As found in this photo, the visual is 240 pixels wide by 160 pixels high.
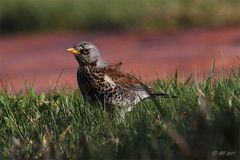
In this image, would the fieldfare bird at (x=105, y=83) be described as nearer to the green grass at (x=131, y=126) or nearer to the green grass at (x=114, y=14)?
the green grass at (x=131, y=126)

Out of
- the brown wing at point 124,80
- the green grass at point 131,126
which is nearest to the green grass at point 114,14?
the brown wing at point 124,80

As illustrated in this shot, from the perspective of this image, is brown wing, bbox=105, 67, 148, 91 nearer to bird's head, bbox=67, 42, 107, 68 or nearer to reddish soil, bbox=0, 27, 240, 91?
bird's head, bbox=67, 42, 107, 68

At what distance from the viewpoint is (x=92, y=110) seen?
24.6 feet

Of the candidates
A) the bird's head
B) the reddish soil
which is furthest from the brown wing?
the reddish soil

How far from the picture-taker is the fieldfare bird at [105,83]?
26.1ft

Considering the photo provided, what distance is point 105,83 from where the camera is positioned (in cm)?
803

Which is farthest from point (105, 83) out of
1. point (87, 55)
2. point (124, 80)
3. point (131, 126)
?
point (131, 126)

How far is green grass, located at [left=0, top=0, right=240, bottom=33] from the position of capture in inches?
808

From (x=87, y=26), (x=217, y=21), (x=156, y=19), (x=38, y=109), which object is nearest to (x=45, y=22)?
(x=87, y=26)

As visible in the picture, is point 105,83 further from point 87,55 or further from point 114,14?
point 114,14

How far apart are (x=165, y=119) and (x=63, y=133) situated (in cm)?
72

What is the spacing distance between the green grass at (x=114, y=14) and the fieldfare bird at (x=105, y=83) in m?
11.9

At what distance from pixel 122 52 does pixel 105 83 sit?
405 inches

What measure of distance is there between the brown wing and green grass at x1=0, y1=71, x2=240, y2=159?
24 centimetres
